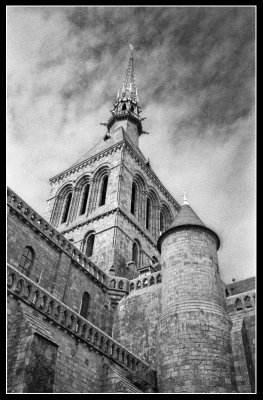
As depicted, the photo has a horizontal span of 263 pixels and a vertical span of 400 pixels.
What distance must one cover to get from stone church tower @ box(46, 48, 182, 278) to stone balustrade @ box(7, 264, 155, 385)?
26.1 ft

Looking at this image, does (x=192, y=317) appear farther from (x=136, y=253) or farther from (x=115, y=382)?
(x=136, y=253)

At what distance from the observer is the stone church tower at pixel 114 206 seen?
1023 inches

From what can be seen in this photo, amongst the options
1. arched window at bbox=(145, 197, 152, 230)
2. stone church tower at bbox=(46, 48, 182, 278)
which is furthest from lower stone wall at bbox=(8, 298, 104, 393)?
arched window at bbox=(145, 197, 152, 230)

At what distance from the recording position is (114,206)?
2766cm

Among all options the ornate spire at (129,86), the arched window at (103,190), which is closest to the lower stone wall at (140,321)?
the arched window at (103,190)

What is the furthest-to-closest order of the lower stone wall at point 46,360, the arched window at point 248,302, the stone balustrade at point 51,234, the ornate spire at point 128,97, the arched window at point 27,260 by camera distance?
the ornate spire at point 128,97 < the stone balustrade at point 51,234 < the arched window at point 27,260 < the arched window at point 248,302 < the lower stone wall at point 46,360

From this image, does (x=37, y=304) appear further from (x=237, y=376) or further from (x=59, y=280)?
A: (x=237, y=376)

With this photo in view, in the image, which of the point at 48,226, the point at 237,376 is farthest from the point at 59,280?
the point at 237,376

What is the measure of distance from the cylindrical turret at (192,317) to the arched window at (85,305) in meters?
4.32

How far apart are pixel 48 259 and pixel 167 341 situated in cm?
691

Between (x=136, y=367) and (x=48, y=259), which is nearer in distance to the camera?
(x=136, y=367)

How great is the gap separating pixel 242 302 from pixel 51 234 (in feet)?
31.8

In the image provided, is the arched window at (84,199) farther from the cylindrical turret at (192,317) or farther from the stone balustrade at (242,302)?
the stone balustrade at (242,302)

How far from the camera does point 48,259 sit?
18.6 metres
